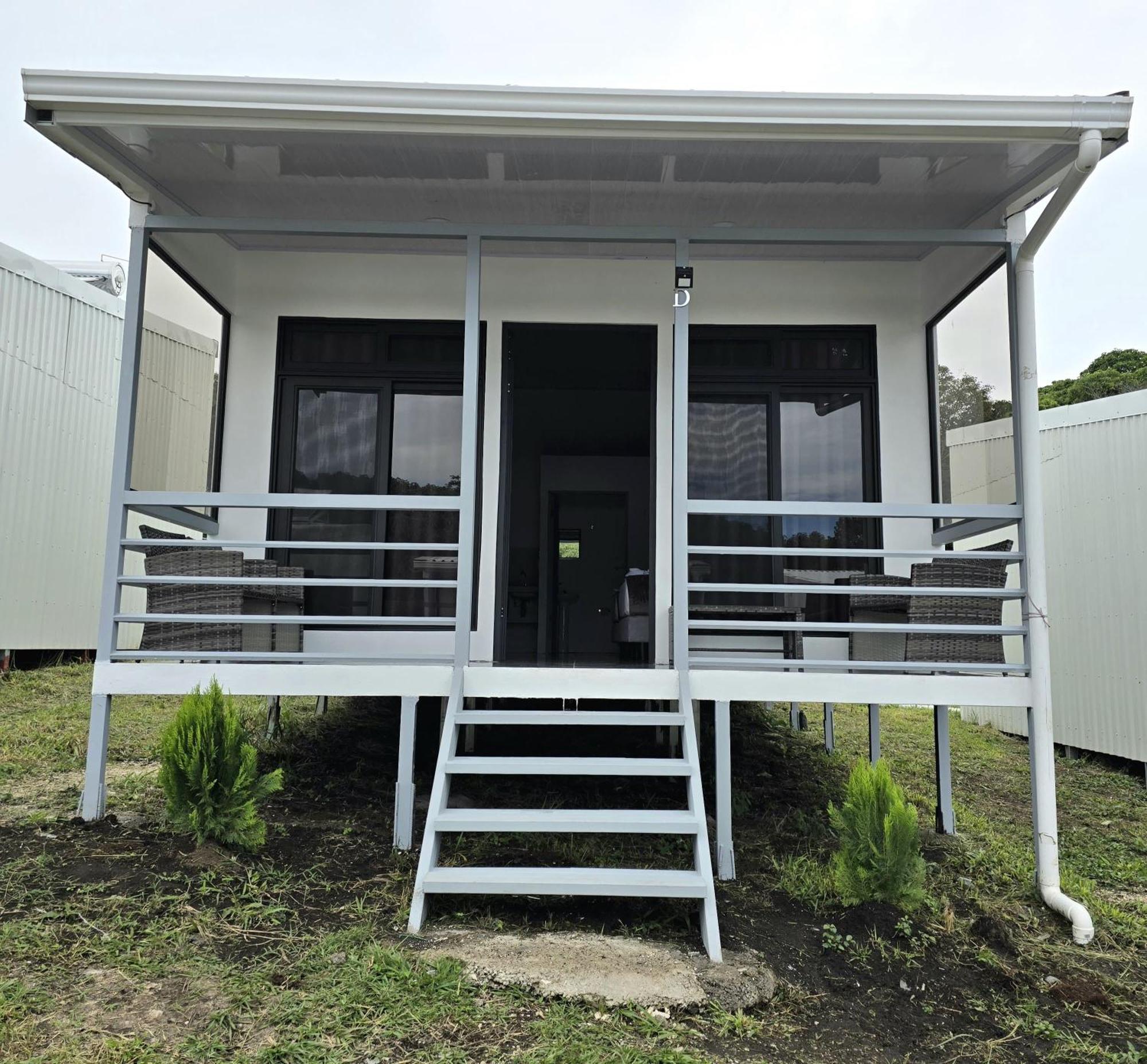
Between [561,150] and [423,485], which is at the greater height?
[561,150]

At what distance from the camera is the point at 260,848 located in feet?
13.3

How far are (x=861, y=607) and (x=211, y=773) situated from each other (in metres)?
3.30

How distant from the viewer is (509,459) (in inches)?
231

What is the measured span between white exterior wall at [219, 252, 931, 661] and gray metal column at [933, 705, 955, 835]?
1.11 metres

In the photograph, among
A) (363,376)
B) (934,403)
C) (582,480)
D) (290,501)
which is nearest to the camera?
(290,501)

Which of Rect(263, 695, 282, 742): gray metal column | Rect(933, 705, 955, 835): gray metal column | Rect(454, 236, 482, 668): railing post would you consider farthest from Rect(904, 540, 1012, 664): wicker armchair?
Rect(263, 695, 282, 742): gray metal column

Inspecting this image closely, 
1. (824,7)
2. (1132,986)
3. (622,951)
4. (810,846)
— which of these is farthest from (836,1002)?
(824,7)

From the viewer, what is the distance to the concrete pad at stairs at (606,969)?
2.92 metres

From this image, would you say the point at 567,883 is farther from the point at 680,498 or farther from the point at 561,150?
the point at 561,150

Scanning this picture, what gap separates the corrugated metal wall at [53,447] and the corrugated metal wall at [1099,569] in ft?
29.4

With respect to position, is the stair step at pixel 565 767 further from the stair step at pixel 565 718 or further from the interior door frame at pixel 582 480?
the interior door frame at pixel 582 480

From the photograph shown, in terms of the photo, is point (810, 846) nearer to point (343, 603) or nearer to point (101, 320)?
point (343, 603)

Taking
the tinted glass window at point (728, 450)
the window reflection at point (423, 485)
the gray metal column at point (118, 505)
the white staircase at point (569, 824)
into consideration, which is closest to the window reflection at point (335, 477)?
the window reflection at point (423, 485)

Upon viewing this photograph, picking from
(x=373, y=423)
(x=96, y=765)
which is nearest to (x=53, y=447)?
(x=373, y=423)
